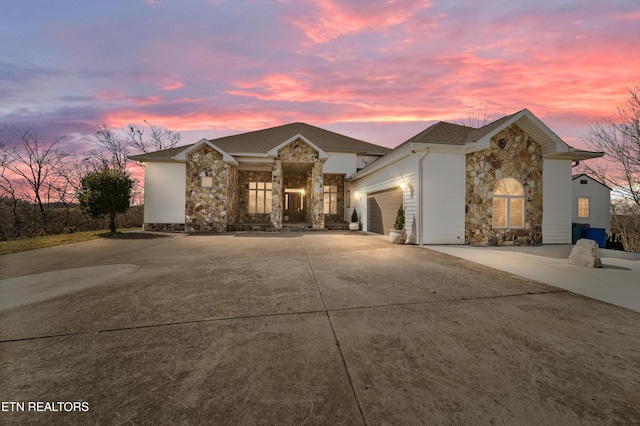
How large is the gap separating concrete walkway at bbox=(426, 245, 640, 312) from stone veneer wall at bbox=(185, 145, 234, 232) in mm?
11759

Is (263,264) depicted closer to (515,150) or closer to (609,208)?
(515,150)

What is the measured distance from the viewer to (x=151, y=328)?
2801mm

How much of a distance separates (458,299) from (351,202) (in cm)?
1427

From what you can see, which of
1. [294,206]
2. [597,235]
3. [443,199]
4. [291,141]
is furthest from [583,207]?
[294,206]

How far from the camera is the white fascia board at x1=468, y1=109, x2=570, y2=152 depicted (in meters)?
8.91

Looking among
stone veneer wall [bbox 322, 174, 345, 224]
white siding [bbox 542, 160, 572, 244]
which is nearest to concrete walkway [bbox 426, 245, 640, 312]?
white siding [bbox 542, 160, 572, 244]

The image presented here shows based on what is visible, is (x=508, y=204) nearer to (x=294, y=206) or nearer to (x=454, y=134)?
(x=454, y=134)

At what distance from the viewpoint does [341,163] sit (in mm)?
18266

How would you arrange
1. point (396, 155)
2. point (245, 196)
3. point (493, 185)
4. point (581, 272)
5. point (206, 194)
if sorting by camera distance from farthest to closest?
1. point (245, 196)
2. point (206, 194)
3. point (396, 155)
4. point (493, 185)
5. point (581, 272)

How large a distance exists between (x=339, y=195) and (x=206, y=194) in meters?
9.25

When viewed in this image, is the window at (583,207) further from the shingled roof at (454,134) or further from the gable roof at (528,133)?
the shingled roof at (454,134)

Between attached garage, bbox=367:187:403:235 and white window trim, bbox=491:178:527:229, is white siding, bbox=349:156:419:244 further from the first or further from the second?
white window trim, bbox=491:178:527:229

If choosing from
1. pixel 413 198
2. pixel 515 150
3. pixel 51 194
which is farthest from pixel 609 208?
pixel 51 194

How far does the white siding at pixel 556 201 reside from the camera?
32.7ft
